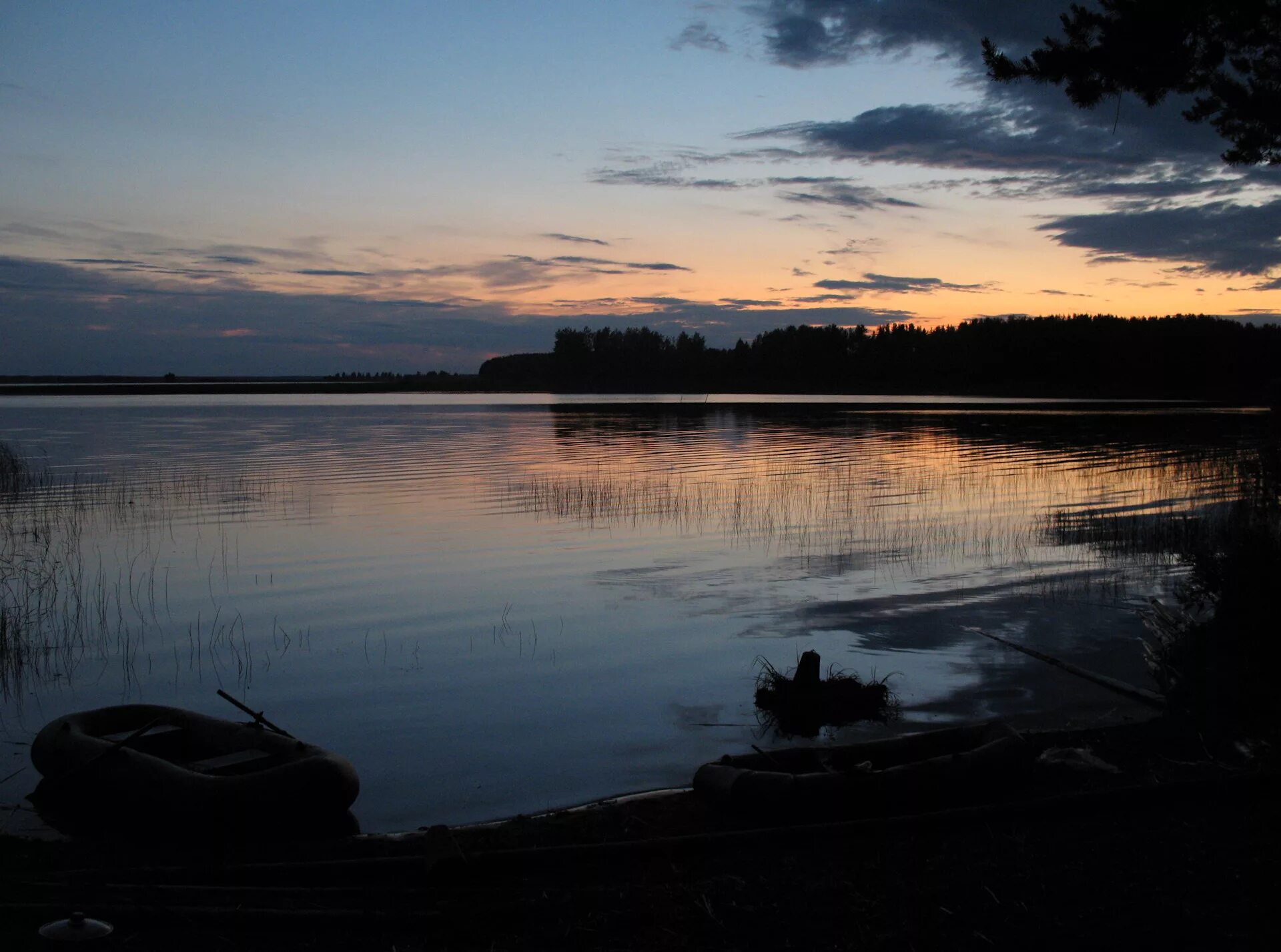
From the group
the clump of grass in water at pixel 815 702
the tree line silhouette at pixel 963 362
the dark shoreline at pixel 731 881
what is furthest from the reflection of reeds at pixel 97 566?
the tree line silhouette at pixel 963 362

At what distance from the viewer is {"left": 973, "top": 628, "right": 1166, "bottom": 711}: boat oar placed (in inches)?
378

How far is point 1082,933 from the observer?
513cm

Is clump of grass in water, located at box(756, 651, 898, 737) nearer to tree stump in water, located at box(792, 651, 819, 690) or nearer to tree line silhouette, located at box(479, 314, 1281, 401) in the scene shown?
tree stump in water, located at box(792, 651, 819, 690)

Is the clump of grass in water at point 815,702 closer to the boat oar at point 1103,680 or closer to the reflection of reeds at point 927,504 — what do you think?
the boat oar at point 1103,680

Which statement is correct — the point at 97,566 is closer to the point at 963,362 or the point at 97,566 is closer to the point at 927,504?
the point at 927,504

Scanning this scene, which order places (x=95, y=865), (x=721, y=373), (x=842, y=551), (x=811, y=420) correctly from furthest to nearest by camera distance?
A: (x=721, y=373)
(x=811, y=420)
(x=842, y=551)
(x=95, y=865)

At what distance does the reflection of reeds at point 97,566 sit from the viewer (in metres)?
11.7

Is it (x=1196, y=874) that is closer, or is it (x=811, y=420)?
(x=1196, y=874)

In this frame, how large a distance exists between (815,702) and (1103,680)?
3.30 meters

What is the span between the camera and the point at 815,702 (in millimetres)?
9438

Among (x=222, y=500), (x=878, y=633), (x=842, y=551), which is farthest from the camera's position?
(x=222, y=500)

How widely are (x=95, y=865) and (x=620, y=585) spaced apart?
31.8 feet

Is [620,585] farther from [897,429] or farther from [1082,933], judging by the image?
[897,429]

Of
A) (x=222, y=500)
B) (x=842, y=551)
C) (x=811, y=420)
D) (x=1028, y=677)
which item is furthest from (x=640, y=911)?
(x=811, y=420)
